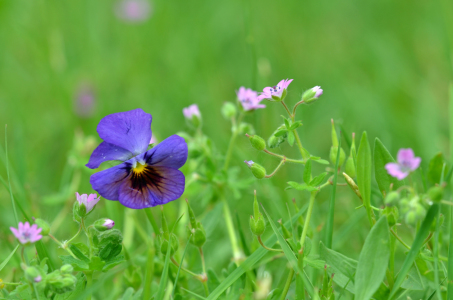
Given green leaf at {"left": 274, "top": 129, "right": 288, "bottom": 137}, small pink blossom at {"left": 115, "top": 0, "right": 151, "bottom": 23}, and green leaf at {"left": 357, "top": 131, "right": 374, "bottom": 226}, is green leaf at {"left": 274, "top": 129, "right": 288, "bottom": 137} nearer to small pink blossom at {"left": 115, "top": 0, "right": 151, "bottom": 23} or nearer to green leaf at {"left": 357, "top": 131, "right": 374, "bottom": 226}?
green leaf at {"left": 357, "top": 131, "right": 374, "bottom": 226}

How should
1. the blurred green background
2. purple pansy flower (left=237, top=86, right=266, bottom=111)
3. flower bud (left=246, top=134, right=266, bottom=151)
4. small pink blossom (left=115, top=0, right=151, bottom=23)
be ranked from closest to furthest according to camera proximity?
flower bud (left=246, top=134, right=266, bottom=151), purple pansy flower (left=237, top=86, right=266, bottom=111), the blurred green background, small pink blossom (left=115, top=0, right=151, bottom=23)

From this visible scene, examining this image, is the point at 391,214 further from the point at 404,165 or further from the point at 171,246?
the point at 171,246

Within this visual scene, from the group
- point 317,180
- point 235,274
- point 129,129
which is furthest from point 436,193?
point 129,129

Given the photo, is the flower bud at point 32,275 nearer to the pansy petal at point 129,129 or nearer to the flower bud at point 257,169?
the pansy petal at point 129,129

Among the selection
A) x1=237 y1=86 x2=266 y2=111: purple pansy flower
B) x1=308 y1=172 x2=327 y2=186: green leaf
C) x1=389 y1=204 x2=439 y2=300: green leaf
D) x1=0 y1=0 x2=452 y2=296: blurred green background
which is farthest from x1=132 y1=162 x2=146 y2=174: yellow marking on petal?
x1=0 y1=0 x2=452 y2=296: blurred green background

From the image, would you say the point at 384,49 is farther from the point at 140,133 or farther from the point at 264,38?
the point at 140,133

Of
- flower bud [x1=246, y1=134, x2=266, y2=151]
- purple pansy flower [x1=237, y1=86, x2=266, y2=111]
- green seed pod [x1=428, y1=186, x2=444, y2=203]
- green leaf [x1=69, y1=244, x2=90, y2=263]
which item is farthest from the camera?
purple pansy flower [x1=237, y1=86, x2=266, y2=111]
